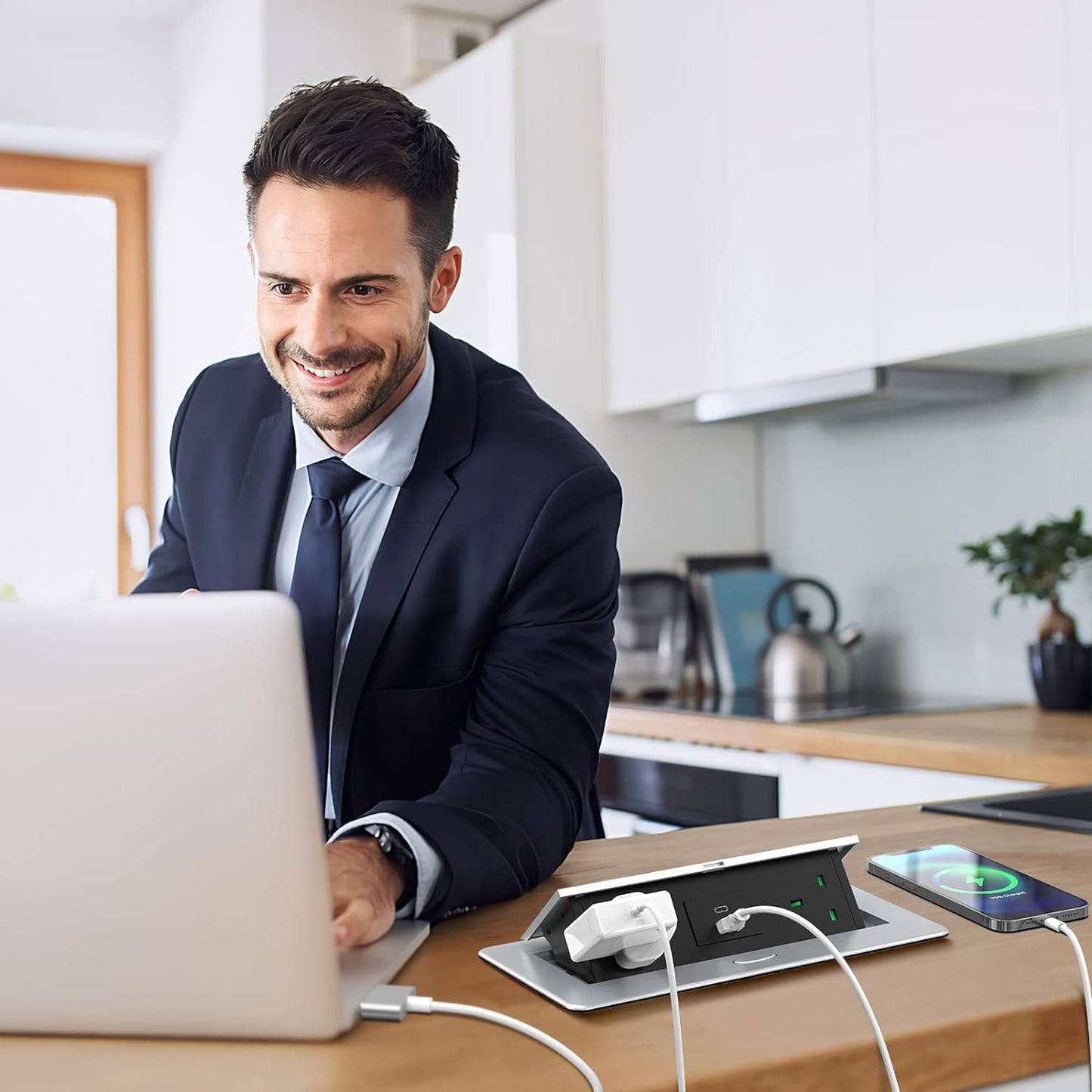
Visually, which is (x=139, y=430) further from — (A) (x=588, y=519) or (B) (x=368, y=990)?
(B) (x=368, y=990)

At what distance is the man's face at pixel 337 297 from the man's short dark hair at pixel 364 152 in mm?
14

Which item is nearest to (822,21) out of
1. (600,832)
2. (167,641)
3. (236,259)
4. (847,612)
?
(847,612)

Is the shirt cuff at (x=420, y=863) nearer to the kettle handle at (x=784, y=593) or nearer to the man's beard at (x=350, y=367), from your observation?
the man's beard at (x=350, y=367)

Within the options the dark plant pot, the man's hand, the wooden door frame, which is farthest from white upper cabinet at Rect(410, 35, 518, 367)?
the man's hand

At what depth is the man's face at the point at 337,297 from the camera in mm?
1223

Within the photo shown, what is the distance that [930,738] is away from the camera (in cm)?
221

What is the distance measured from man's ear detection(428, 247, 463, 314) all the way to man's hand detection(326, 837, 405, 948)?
0.59 metres

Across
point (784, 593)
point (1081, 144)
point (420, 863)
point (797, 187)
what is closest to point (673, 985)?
point (420, 863)

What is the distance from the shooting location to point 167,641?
28.6 inches

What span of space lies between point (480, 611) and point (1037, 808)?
70cm

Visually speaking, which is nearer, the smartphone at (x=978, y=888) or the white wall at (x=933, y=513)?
the smartphone at (x=978, y=888)

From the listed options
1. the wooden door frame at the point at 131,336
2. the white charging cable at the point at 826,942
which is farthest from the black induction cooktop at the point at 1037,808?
the wooden door frame at the point at 131,336

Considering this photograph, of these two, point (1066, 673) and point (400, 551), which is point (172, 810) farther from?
point (1066, 673)

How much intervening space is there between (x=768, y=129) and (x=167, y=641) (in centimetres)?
238
